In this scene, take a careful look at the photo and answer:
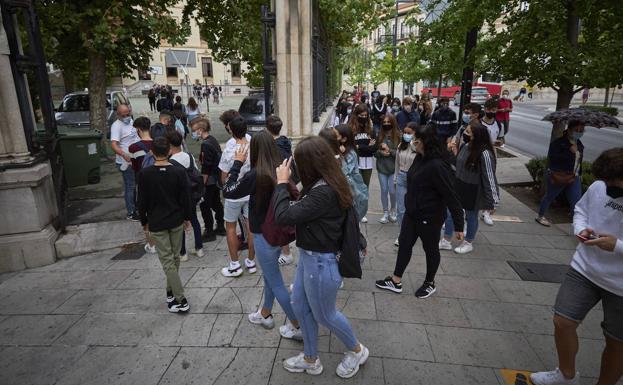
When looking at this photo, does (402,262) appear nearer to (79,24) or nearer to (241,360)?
(241,360)

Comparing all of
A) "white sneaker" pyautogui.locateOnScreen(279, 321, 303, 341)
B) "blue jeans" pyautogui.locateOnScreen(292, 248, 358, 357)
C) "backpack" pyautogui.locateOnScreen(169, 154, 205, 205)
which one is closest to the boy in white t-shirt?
"backpack" pyautogui.locateOnScreen(169, 154, 205, 205)

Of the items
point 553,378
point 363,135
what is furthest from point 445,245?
point 553,378

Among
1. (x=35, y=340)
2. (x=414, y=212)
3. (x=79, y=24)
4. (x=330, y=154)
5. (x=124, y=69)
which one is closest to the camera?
(x=330, y=154)

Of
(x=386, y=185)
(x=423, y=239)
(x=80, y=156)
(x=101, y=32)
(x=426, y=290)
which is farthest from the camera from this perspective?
(x=101, y=32)

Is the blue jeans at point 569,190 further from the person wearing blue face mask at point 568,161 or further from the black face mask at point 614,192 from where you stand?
the black face mask at point 614,192

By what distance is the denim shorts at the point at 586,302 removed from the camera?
2598 mm

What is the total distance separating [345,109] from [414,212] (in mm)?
11918

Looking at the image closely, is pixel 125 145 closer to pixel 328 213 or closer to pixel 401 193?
pixel 401 193

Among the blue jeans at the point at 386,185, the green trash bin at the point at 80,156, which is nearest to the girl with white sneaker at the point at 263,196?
the blue jeans at the point at 386,185

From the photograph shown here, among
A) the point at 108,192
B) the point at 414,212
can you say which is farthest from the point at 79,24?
the point at 414,212

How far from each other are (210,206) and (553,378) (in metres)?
4.65

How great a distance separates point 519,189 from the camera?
29.8 feet

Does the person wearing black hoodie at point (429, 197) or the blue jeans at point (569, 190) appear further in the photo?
the blue jeans at point (569, 190)

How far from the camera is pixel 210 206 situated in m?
6.00
